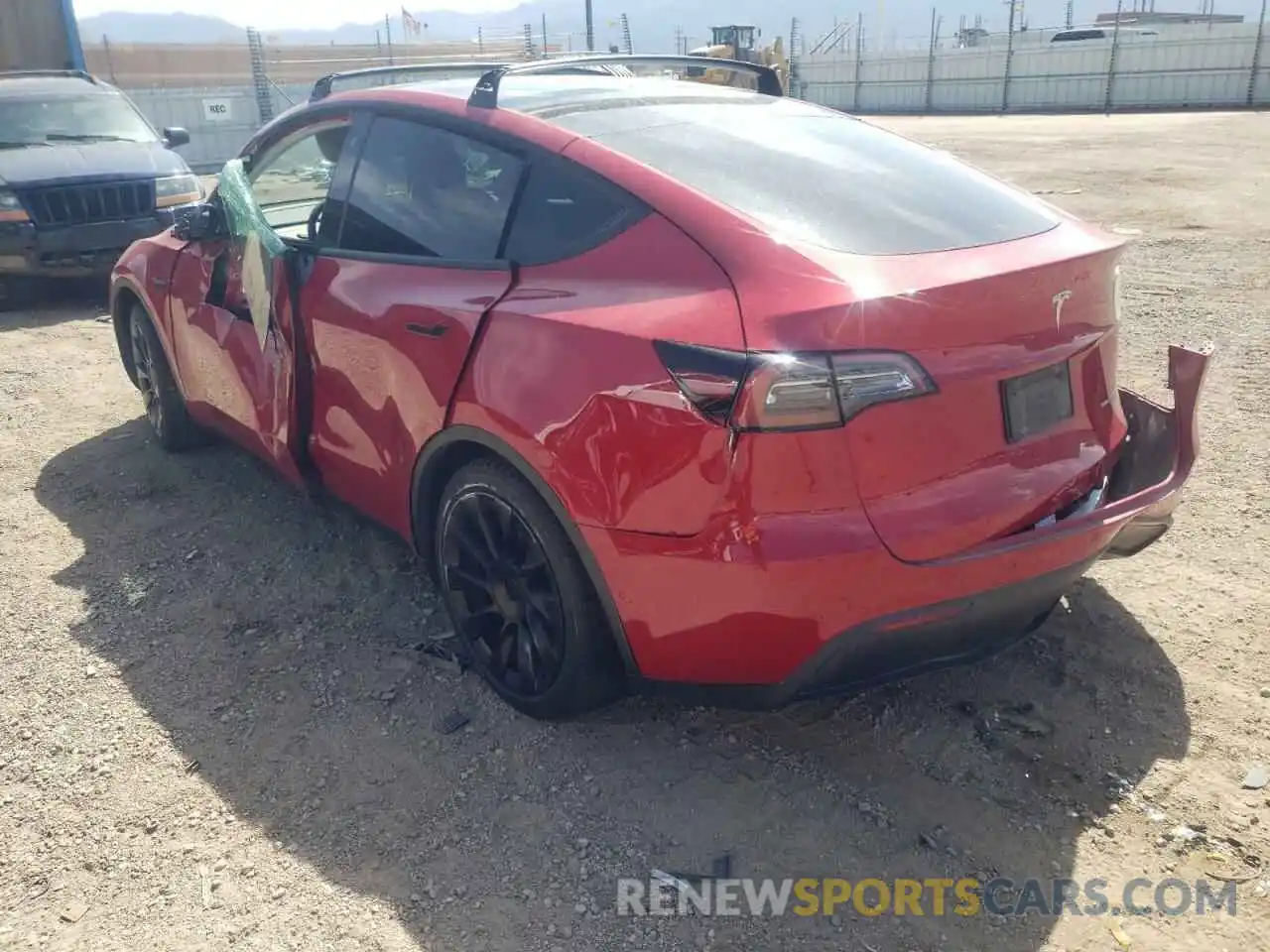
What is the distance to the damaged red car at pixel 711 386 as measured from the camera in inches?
90.7

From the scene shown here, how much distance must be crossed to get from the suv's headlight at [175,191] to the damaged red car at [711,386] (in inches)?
239

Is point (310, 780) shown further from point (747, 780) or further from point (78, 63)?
point (78, 63)

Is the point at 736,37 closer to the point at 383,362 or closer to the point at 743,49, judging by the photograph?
the point at 743,49

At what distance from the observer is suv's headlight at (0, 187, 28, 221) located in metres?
8.17

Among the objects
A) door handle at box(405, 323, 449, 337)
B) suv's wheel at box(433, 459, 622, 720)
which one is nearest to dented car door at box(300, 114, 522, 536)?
door handle at box(405, 323, 449, 337)

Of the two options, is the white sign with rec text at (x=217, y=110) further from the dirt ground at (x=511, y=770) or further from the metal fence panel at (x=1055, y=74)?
the metal fence panel at (x=1055, y=74)

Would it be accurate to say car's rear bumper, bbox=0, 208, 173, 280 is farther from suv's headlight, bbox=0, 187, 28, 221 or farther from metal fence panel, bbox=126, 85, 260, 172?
metal fence panel, bbox=126, 85, 260, 172

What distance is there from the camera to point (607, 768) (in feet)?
9.43

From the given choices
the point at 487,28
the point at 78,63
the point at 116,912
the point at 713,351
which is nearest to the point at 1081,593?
the point at 713,351

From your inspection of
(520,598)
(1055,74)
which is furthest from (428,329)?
(1055,74)

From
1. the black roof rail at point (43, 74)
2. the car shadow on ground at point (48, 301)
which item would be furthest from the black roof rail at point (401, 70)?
the black roof rail at point (43, 74)

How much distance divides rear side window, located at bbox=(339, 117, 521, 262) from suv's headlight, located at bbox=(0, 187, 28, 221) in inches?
241

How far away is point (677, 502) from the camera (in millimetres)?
2389

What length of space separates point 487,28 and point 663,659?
38.0 metres
